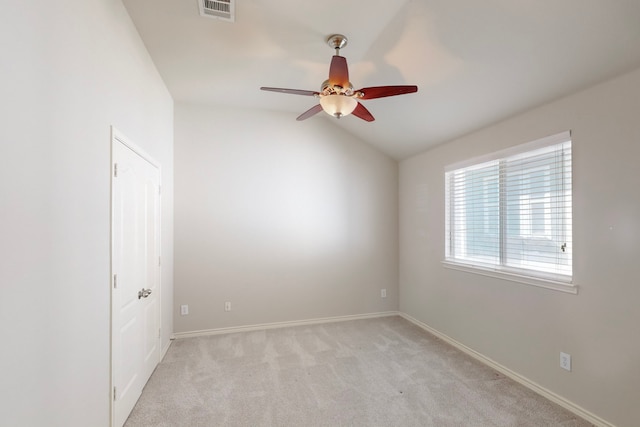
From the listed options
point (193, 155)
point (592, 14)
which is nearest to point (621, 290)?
point (592, 14)

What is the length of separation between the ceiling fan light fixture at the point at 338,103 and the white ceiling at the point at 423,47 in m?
0.64

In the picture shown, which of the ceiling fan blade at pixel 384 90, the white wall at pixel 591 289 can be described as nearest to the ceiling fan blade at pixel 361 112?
the ceiling fan blade at pixel 384 90

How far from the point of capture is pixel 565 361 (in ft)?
7.64

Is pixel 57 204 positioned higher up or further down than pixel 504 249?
higher up

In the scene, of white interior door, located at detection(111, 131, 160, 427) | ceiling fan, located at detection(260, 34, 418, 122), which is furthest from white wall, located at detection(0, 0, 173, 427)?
ceiling fan, located at detection(260, 34, 418, 122)

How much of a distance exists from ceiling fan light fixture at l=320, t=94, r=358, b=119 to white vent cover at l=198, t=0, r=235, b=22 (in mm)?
888

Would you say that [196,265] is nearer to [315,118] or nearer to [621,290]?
[315,118]

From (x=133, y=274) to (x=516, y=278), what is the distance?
3.29 m

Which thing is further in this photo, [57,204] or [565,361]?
[565,361]

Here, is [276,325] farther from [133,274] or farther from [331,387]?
[133,274]

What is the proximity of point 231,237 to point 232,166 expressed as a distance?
940mm

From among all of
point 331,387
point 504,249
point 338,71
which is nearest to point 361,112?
point 338,71

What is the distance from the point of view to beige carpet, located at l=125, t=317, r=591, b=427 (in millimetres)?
2223

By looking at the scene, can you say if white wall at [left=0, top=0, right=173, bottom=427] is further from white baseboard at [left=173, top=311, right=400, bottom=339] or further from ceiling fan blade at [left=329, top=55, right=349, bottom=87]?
white baseboard at [left=173, top=311, right=400, bottom=339]
